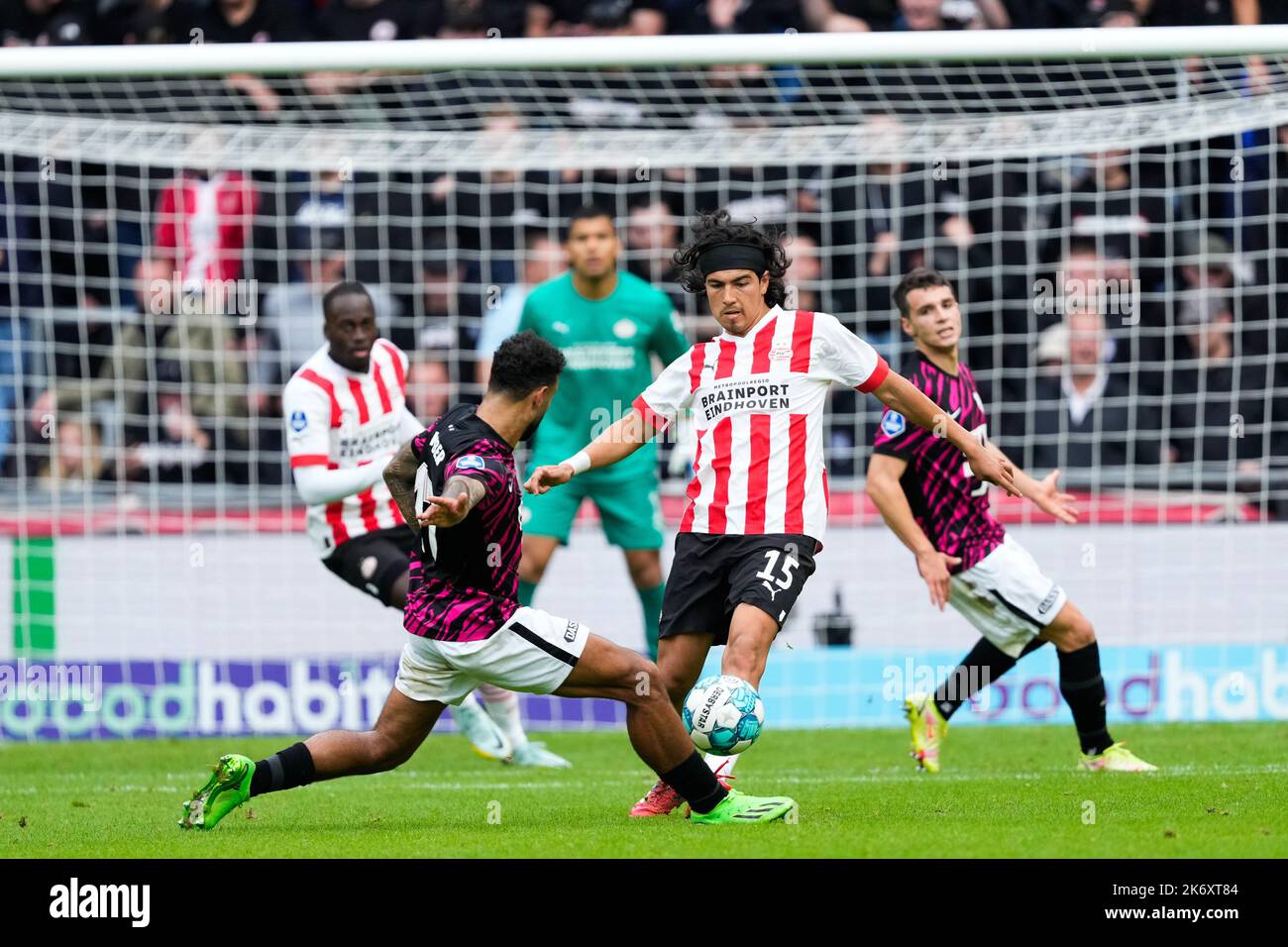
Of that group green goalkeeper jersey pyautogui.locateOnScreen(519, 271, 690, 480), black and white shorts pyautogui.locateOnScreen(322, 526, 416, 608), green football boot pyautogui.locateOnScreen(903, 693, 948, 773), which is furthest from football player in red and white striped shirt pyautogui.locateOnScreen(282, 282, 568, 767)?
green football boot pyautogui.locateOnScreen(903, 693, 948, 773)

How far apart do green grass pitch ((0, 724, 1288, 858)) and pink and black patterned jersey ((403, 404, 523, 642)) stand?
78 cm

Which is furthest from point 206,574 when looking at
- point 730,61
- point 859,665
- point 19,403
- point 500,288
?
point 730,61

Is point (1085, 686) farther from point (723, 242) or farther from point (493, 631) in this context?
point (493, 631)

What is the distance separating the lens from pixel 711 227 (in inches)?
282

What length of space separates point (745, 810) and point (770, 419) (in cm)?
156

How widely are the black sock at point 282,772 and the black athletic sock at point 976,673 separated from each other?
137 inches

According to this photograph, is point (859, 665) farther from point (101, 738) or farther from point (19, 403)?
point (19, 403)

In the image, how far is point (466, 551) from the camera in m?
6.27

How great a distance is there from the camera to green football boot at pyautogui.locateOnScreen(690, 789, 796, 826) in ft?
21.3

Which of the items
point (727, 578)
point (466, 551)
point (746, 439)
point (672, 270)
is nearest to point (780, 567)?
point (727, 578)

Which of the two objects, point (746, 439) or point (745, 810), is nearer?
point (745, 810)

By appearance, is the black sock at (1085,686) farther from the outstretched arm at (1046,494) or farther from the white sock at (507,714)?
the white sock at (507,714)

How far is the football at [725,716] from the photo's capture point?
6254mm

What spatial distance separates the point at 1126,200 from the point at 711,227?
6592 millimetres
